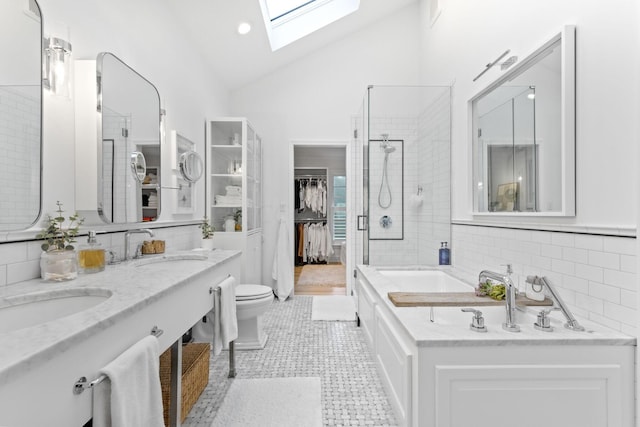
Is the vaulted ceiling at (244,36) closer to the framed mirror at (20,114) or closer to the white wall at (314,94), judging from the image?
the white wall at (314,94)

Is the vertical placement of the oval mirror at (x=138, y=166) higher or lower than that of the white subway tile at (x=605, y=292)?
higher

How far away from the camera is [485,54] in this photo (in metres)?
2.37

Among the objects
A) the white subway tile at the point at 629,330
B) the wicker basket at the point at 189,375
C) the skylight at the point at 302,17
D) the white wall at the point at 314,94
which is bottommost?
the wicker basket at the point at 189,375

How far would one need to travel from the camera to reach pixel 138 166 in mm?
2047

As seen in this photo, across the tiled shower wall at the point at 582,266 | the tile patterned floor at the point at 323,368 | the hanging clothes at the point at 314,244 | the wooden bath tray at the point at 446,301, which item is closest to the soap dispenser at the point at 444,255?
the tiled shower wall at the point at 582,266

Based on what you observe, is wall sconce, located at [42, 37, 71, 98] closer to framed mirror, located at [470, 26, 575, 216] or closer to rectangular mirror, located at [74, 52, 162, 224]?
rectangular mirror, located at [74, 52, 162, 224]

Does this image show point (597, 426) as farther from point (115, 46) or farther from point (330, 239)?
point (330, 239)

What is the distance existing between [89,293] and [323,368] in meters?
1.67

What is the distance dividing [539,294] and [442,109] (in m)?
1.88

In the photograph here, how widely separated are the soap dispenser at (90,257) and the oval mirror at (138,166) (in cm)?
64

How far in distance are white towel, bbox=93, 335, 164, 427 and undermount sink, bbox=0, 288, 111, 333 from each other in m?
0.29

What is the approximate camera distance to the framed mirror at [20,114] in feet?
3.86

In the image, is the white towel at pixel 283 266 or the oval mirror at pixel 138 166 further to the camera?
the white towel at pixel 283 266

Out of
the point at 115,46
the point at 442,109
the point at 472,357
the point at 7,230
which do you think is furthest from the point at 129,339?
the point at 442,109
